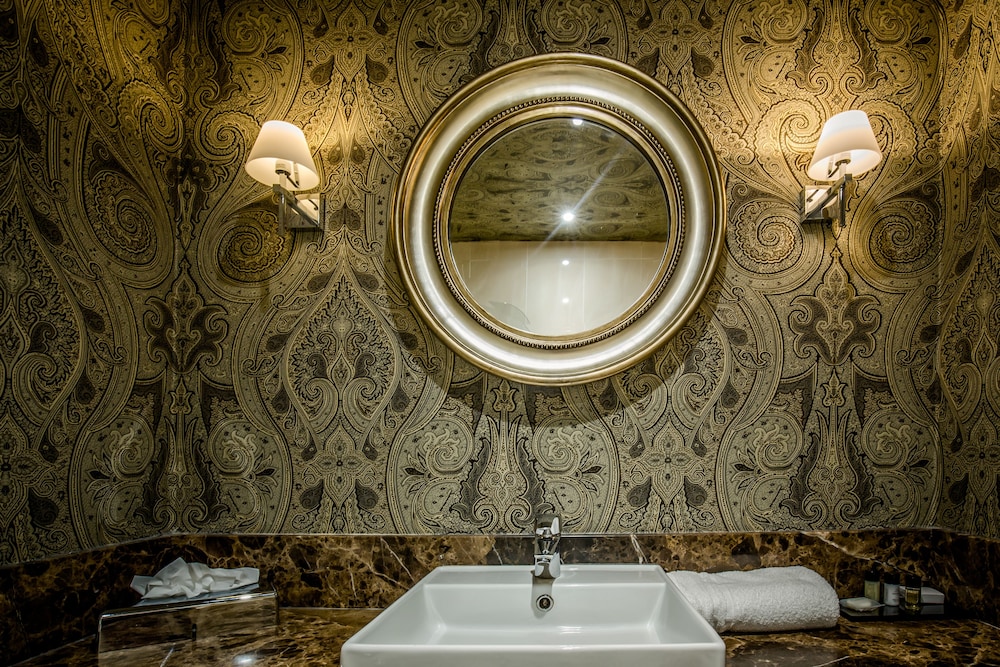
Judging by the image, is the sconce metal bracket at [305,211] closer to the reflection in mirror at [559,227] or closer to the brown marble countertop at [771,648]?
the reflection in mirror at [559,227]

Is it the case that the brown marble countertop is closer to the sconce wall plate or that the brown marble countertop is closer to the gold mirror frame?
the gold mirror frame

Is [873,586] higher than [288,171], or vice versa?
[288,171]

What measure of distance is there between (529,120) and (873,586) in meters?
1.39

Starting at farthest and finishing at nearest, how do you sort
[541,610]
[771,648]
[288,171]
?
[288,171], [541,610], [771,648]

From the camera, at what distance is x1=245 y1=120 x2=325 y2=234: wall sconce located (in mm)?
1294

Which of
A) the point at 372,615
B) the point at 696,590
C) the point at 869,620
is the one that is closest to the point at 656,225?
the point at 696,590

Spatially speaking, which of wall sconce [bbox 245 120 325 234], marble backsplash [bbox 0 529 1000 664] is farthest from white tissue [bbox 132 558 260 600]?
wall sconce [bbox 245 120 325 234]

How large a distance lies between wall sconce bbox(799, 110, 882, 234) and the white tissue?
5.15ft

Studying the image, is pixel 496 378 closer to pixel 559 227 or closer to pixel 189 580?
pixel 559 227

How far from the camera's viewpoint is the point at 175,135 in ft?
4.77

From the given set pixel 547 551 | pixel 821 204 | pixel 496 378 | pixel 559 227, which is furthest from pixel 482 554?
pixel 821 204

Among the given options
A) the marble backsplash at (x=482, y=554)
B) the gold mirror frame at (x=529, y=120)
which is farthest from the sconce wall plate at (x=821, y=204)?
the marble backsplash at (x=482, y=554)

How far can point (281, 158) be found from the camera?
1287 millimetres

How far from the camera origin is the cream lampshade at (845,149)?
4.14ft
